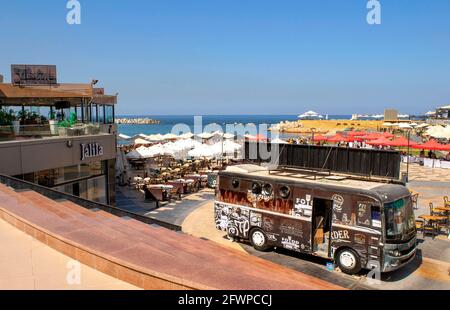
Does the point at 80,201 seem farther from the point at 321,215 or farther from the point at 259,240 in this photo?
the point at 321,215

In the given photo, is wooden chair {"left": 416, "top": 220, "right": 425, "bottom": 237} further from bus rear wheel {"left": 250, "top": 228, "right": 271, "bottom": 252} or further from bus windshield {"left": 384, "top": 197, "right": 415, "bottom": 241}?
bus rear wheel {"left": 250, "top": 228, "right": 271, "bottom": 252}

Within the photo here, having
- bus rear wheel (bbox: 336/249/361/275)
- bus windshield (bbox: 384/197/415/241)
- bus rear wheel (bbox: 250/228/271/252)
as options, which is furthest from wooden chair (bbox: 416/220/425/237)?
bus rear wheel (bbox: 250/228/271/252)

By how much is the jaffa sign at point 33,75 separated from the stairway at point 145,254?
15260 millimetres

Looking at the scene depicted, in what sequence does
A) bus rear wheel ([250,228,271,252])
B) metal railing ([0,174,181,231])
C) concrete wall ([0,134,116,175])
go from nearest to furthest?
metal railing ([0,174,181,231]) < concrete wall ([0,134,116,175]) < bus rear wheel ([250,228,271,252])

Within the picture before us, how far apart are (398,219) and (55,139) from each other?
Answer: 11.6 meters

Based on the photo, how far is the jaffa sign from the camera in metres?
19.8

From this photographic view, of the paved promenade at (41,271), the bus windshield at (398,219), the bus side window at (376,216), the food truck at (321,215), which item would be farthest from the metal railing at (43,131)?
the bus windshield at (398,219)

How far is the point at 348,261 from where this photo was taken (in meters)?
10.3

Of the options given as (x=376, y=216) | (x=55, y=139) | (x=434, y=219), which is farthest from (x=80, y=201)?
(x=434, y=219)

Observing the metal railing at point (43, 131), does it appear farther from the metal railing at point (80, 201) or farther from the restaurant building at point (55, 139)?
the metal railing at point (80, 201)

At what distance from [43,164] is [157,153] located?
15613 mm

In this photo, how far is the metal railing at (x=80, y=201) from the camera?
7.99 metres

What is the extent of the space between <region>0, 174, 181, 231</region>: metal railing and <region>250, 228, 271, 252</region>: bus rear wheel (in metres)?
4.46

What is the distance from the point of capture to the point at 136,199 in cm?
1988
